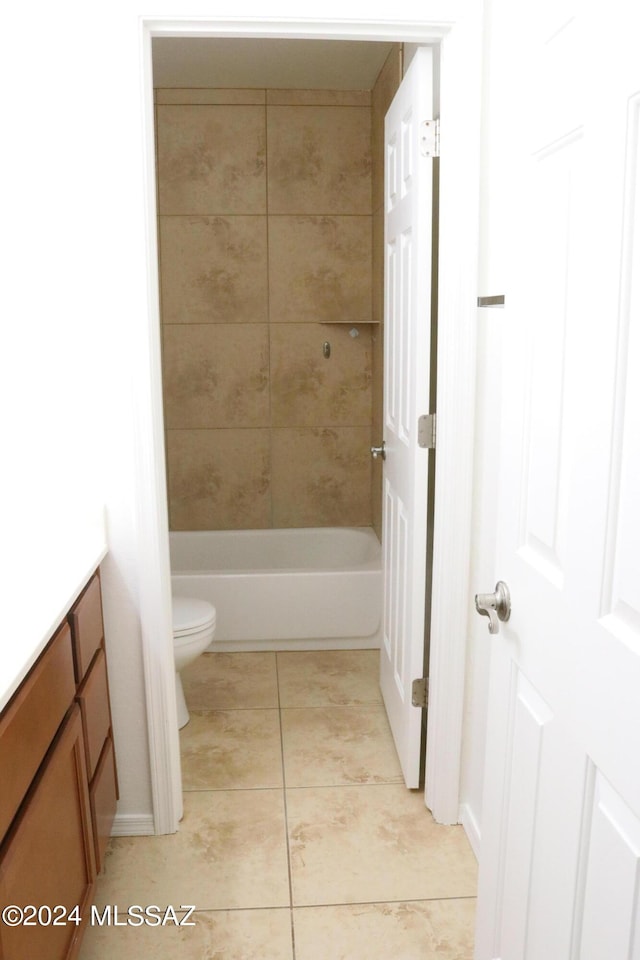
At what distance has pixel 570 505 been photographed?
113 centimetres

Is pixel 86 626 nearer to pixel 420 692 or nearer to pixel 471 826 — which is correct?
pixel 420 692

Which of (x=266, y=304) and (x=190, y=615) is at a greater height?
(x=266, y=304)

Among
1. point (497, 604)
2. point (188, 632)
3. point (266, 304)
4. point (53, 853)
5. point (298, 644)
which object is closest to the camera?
point (497, 604)

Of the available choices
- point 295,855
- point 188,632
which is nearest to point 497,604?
point 295,855

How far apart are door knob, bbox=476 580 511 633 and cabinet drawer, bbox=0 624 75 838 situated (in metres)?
0.79

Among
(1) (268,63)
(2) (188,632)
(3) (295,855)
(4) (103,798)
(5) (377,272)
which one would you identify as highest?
(1) (268,63)

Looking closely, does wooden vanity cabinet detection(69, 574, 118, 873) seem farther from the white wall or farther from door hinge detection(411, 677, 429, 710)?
door hinge detection(411, 677, 429, 710)

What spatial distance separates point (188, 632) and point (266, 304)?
1.87m

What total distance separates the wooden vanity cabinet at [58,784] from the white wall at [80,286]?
164 mm

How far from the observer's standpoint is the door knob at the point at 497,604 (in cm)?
142

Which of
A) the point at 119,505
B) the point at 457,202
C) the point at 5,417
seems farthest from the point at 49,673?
the point at 457,202

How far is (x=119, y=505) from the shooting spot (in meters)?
2.19

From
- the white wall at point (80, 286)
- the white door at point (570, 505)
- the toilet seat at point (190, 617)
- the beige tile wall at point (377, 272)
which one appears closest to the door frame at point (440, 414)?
the white wall at point (80, 286)

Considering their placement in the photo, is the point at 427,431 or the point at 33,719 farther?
the point at 427,431
